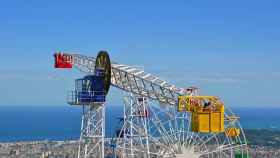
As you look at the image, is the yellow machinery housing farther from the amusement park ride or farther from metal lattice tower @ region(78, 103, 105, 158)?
metal lattice tower @ region(78, 103, 105, 158)

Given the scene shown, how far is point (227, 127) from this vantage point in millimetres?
60469

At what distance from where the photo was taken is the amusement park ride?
2181 inches

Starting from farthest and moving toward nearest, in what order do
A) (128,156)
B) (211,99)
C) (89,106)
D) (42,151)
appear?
(42,151) < (128,156) < (211,99) < (89,106)

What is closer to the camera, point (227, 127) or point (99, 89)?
point (99, 89)

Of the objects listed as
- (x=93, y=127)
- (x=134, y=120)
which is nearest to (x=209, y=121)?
(x=134, y=120)

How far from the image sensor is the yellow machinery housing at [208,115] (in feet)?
191

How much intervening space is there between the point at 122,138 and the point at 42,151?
12341 cm

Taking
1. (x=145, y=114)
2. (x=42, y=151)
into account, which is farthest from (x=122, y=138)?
(x=42, y=151)

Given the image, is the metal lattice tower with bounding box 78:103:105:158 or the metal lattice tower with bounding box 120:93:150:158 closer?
the metal lattice tower with bounding box 78:103:105:158

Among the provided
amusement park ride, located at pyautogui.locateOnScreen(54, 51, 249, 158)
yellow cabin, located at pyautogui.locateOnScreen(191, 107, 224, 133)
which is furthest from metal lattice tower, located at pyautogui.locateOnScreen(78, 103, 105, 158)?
yellow cabin, located at pyautogui.locateOnScreen(191, 107, 224, 133)

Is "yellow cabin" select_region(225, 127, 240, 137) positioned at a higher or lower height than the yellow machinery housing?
lower

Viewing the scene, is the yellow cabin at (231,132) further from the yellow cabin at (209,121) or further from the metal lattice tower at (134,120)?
the metal lattice tower at (134,120)

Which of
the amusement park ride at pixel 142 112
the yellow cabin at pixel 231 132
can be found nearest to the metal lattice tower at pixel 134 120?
the amusement park ride at pixel 142 112

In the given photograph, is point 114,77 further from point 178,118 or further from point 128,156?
point 128,156
